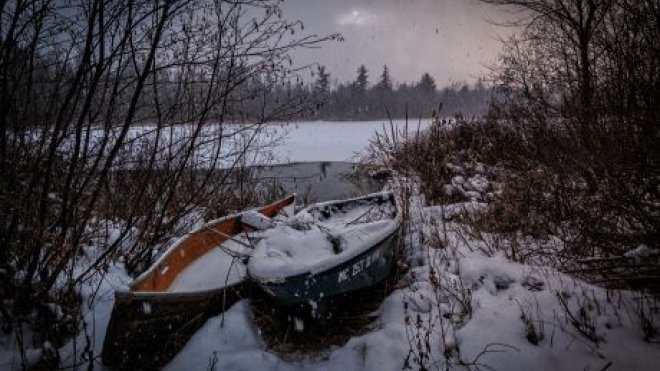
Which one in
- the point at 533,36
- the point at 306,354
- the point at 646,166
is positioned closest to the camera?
the point at 646,166

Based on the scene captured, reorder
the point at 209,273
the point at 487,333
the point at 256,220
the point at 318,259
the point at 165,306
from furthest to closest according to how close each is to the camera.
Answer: the point at 256,220
the point at 209,273
the point at 318,259
the point at 487,333
the point at 165,306

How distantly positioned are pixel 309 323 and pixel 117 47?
8.58 ft

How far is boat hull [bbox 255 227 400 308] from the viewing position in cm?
329

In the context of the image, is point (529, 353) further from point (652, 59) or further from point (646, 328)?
point (652, 59)

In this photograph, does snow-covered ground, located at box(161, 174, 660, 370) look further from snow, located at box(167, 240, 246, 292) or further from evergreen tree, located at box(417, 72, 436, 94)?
evergreen tree, located at box(417, 72, 436, 94)

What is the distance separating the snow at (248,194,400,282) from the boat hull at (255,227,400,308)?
0.05 meters

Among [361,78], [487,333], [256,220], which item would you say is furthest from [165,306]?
[361,78]

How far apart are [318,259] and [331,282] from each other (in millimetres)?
235

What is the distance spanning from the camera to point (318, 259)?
141 inches

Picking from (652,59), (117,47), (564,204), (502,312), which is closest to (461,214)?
(564,204)

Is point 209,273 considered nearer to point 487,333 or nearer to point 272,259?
point 272,259

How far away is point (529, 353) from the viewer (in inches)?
115

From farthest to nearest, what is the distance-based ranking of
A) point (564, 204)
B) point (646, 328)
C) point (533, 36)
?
point (533, 36)
point (564, 204)
point (646, 328)

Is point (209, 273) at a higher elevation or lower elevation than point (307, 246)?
lower
